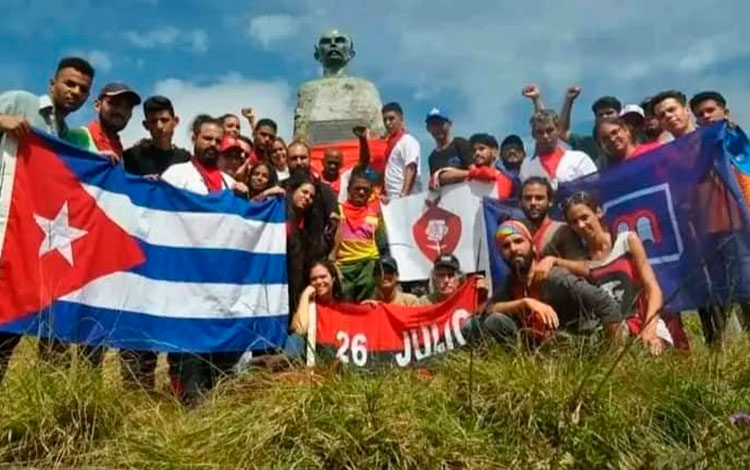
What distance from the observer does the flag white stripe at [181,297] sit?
546 centimetres

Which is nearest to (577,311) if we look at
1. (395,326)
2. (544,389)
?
(544,389)

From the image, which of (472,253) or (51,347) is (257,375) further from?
(472,253)

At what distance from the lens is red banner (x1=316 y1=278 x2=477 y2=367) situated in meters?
6.17

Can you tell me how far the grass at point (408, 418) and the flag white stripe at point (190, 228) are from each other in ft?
4.91

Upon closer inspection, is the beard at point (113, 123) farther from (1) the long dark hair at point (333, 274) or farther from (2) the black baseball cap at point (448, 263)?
(2) the black baseball cap at point (448, 263)

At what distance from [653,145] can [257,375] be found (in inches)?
137

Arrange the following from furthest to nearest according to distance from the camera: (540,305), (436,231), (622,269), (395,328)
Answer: (436,231)
(395,328)
(622,269)
(540,305)

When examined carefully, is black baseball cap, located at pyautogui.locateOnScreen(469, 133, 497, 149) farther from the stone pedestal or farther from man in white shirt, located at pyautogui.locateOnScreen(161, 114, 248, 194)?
the stone pedestal

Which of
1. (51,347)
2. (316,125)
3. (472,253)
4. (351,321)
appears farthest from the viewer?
(316,125)

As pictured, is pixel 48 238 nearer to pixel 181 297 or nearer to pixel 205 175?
pixel 181 297

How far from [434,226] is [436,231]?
0.06m

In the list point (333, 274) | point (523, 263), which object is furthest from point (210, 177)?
point (523, 263)

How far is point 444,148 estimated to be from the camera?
28.5 feet

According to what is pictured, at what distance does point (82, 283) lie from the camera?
533 cm
